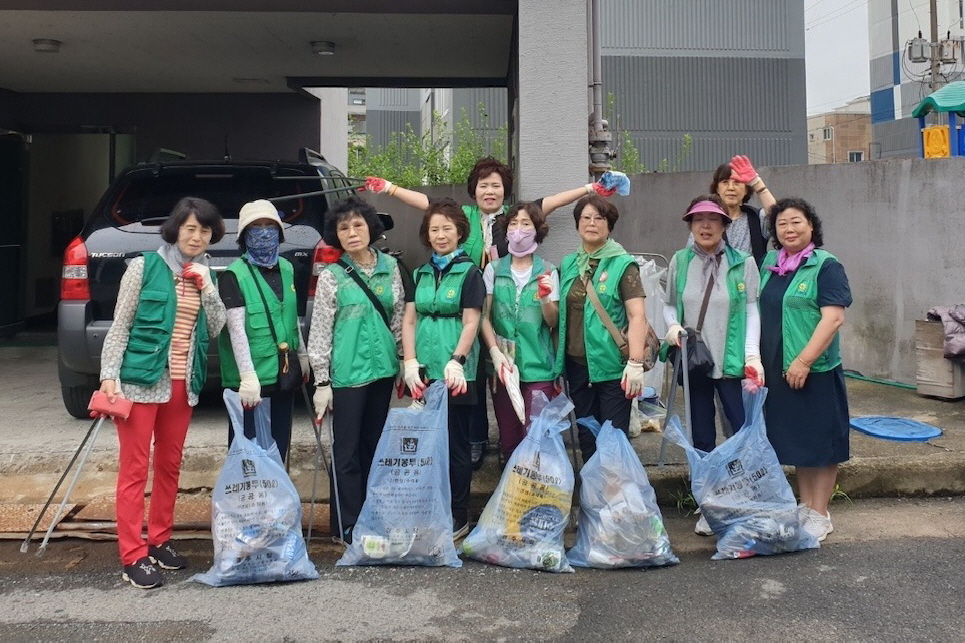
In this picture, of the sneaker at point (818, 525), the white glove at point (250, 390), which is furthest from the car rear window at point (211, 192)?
the sneaker at point (818, 525)

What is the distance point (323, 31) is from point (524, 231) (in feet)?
12.7

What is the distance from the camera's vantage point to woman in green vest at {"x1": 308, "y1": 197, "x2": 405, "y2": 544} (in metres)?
4.11

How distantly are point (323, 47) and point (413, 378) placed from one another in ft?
14.9

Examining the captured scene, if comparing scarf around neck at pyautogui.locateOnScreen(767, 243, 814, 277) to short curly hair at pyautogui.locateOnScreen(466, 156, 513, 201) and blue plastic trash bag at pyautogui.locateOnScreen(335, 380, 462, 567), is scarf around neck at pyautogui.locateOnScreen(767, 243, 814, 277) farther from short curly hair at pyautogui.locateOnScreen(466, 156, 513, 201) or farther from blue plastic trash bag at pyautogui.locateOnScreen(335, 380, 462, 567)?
blue plastic trash bag at pyautogui.locateOnScreen(335, 380, 462, 567)

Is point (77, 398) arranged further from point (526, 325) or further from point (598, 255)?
point (598, 255)

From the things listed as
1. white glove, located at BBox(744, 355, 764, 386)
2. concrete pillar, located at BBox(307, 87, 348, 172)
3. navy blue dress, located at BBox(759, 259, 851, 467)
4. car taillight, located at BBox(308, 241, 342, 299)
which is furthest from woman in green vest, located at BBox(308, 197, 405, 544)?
concrete pillar, located at BBox(307, 87, 348, 172)

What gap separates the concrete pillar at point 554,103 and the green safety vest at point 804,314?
159 cm

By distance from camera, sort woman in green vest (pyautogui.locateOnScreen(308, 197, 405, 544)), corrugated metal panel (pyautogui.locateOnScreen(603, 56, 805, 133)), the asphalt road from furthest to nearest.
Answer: corrugated metal panel (pyautogui.locateOnScreen(603, 56, 805, 133)) < woman in green vest (pyautogui.locateOnScreen(308, 197, 405, 544)) < the asphalt road

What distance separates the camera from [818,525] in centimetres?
427

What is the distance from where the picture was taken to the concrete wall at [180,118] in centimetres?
982

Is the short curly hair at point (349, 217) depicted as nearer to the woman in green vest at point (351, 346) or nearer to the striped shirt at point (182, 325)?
the woman in green vest at point (351, 346)

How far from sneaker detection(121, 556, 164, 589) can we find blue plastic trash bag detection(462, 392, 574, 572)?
1410 millimetres

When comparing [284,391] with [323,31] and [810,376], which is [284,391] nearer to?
[810,376]

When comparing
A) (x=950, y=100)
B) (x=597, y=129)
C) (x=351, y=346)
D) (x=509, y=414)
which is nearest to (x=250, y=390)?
(x=351, y=346)
